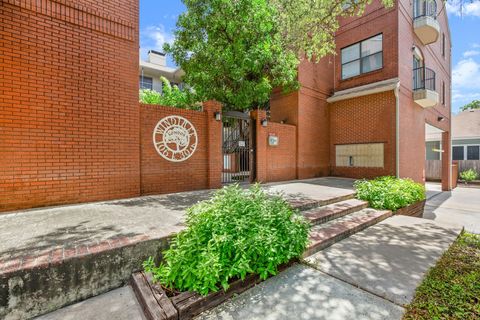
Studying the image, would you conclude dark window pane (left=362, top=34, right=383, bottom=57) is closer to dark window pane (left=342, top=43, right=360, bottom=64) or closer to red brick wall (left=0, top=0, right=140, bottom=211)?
dark window pane (left=342, top=43, right=360, bottom=64)

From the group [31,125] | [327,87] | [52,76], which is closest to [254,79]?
[327,87]

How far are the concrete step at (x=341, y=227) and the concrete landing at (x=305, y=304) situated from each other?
2.76ft

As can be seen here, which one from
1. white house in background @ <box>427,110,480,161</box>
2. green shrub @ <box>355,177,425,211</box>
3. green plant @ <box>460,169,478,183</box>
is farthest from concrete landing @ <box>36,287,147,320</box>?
white house in background @ <box>427,110,480,161</box>

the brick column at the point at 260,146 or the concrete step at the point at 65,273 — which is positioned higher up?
the brick column at the point at 260,146

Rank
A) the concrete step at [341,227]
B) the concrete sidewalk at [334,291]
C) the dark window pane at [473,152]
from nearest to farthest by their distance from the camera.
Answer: the concrete sidewalk at [334,291], the concrete step at [341,227], the dark window pane at [473,152]

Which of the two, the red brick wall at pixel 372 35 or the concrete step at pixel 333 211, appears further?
the red brick wall at pixel 372 35

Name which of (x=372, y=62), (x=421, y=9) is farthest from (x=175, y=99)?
(x=421, y=9)

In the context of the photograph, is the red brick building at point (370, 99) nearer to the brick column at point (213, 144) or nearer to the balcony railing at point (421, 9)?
the balcony railing at point (421, 9)

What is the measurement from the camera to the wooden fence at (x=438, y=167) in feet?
55.7

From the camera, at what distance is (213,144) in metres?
7.38

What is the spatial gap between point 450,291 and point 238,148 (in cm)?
732

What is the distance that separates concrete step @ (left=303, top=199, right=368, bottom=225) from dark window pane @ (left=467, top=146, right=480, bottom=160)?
65.8 feet

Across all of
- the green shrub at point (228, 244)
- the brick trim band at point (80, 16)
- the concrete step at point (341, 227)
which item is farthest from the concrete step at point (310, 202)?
the brick trim band at point (80, 16)

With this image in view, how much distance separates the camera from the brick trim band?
462 cm
